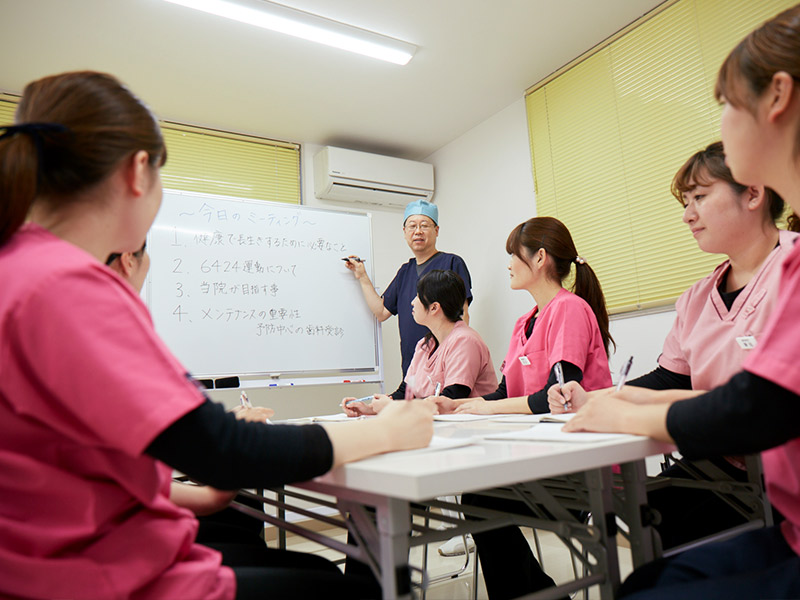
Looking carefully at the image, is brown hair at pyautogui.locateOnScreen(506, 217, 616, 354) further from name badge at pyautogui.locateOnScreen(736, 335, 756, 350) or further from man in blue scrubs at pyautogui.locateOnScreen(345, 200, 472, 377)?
man in blue scrubs at pyautogui.locateOnScreen(345, 200, 472, 377)

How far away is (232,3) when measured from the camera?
258 cm

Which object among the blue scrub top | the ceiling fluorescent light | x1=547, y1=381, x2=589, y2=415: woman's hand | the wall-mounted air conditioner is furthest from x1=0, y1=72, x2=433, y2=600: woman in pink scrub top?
the wall-mounted air conditioner

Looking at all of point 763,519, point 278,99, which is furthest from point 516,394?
point 278,99

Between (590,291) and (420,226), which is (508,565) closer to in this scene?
(590,291)

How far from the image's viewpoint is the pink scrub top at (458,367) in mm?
2422

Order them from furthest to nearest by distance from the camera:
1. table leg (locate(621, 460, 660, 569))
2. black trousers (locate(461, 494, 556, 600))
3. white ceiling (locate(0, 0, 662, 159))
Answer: white ceiling (locate(0, 0, 662, 159)) < black trousers (locate(461, 494, 556, 600)) < table leg (locate(621, 460, 660, 569))

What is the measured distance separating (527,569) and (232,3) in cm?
255

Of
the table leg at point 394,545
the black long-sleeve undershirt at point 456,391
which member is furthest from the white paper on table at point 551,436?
the black long-sleeve undershirt at point 456,391

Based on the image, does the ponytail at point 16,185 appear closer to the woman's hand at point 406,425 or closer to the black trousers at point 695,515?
the woman's hand at point 406,425

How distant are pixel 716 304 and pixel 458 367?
1218mm

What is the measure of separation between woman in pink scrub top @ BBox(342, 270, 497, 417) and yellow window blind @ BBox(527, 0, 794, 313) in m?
0.89

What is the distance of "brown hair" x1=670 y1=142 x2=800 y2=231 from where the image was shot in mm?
1364

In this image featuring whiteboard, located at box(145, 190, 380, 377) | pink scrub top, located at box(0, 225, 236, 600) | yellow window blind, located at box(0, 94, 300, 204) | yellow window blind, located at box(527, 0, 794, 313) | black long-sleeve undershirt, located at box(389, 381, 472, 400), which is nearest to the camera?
pink scrub top, located at box(0, 225, 236, 600)

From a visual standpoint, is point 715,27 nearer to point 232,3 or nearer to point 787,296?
point 232,3
